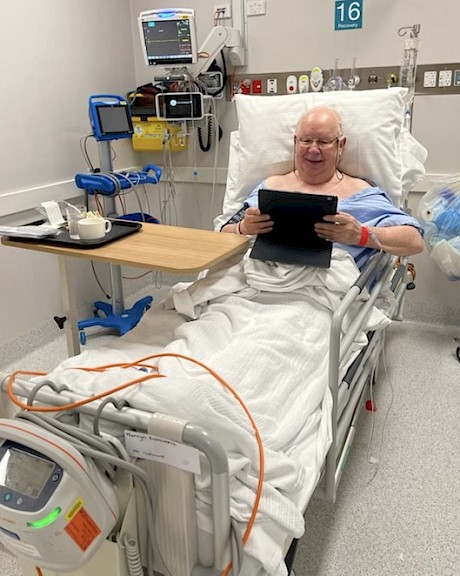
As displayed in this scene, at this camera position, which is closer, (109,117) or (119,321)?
(109,117)

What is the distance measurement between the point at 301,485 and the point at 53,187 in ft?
7.24

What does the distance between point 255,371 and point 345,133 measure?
51.7 inches

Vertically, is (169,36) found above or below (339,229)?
above

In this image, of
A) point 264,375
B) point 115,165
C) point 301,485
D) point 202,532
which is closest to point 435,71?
point 115,165

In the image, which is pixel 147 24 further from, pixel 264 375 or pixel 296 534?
pixel 296 534

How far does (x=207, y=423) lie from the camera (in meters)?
1.07

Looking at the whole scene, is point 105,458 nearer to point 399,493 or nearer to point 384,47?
point 399,493

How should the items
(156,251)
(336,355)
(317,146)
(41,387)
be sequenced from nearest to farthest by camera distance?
(41,387) < (336,355) < (156,251) < (317,146)

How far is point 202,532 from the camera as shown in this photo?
40.6 inches

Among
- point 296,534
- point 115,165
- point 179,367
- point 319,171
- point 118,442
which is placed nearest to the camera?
point 118,442

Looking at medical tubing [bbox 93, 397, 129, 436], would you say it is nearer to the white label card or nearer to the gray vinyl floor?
the white label card

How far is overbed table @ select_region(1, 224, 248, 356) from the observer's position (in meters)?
1.51

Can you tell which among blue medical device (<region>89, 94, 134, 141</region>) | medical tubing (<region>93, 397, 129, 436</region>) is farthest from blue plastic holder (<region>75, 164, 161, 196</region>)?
medical tubing (<region>93, 397, 129, 436</region>)

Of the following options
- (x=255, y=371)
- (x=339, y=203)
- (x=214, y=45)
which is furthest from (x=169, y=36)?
(x=255, y=371)
